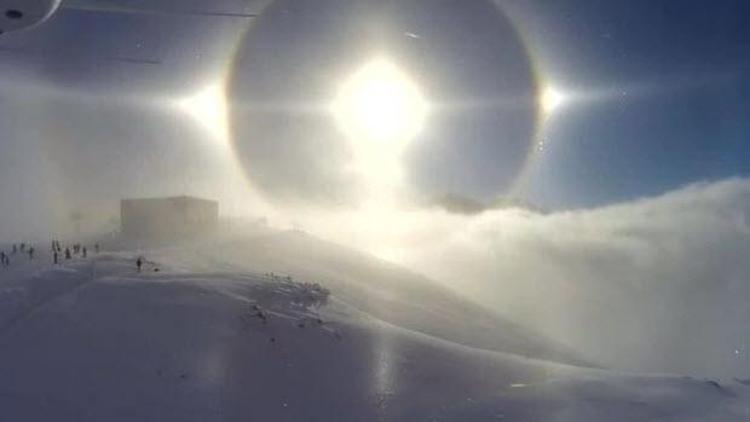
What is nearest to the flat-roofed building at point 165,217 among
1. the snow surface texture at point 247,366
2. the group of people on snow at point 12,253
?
the group of people on snow at point 12,253

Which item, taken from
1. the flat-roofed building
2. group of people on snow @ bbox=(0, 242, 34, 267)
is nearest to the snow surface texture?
group of people on snow @ bbox=(0, 242, 34, 267)

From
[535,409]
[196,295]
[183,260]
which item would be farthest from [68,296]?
[535,409]

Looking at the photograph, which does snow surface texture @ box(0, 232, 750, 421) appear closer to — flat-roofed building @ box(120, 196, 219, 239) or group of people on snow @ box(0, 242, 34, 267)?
group of people on snow @ box(0, 242, 34, 267)

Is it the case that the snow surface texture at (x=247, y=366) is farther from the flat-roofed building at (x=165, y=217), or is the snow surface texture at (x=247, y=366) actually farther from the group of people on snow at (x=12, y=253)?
the flat-roofed building at (x=165, y=217)

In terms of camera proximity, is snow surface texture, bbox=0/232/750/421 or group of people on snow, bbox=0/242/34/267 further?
group of people on snow, bbox=0/242/34/267

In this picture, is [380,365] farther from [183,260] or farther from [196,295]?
[183,260]
